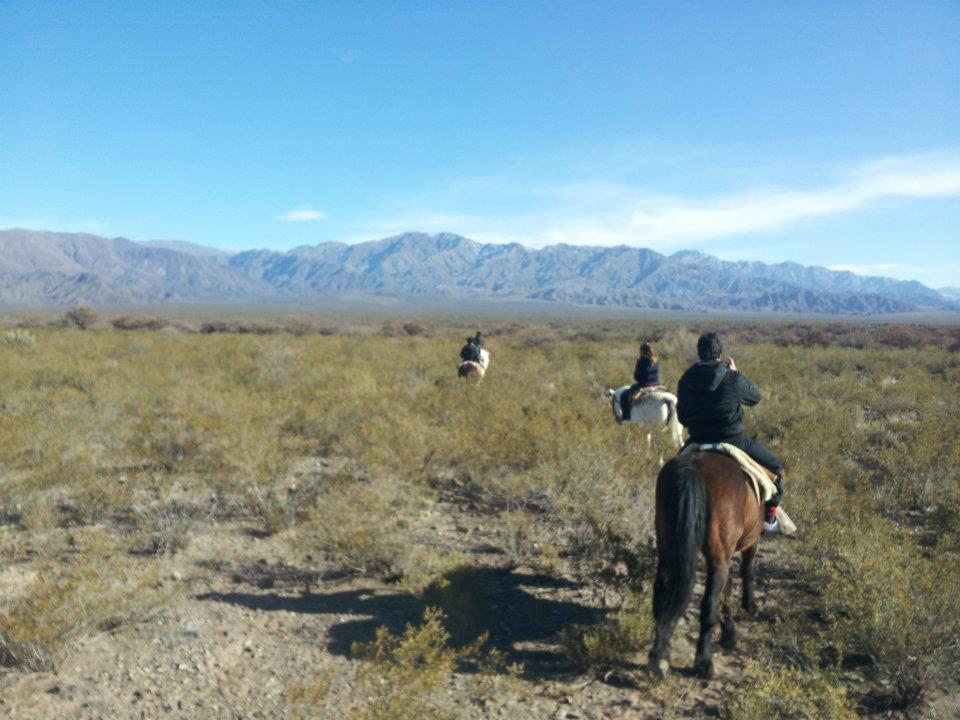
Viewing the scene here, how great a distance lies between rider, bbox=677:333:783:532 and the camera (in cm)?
457

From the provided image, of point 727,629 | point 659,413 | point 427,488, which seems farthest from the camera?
point 659,413

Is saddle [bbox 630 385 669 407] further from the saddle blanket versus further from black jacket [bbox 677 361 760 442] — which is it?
the saddle blanket

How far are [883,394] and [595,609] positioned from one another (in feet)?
39.6

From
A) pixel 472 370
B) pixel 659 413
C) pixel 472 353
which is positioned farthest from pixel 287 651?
pixel 472 353

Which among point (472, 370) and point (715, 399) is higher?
point (715, 399)

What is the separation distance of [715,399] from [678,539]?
143 cm

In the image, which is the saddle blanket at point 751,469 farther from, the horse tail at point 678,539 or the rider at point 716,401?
the horse tail at point 678,539

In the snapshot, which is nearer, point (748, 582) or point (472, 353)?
point (748, 582)

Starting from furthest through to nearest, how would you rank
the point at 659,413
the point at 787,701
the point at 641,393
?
the point at 641,393 → the point at 659,413 → the point at 787,701

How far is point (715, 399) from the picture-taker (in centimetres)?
459

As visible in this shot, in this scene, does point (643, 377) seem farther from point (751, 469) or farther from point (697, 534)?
point (697, 534)

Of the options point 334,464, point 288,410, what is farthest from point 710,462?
point 288,410

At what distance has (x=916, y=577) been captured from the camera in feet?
13.0

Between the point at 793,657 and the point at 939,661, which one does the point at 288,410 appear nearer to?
the point at 793,657
